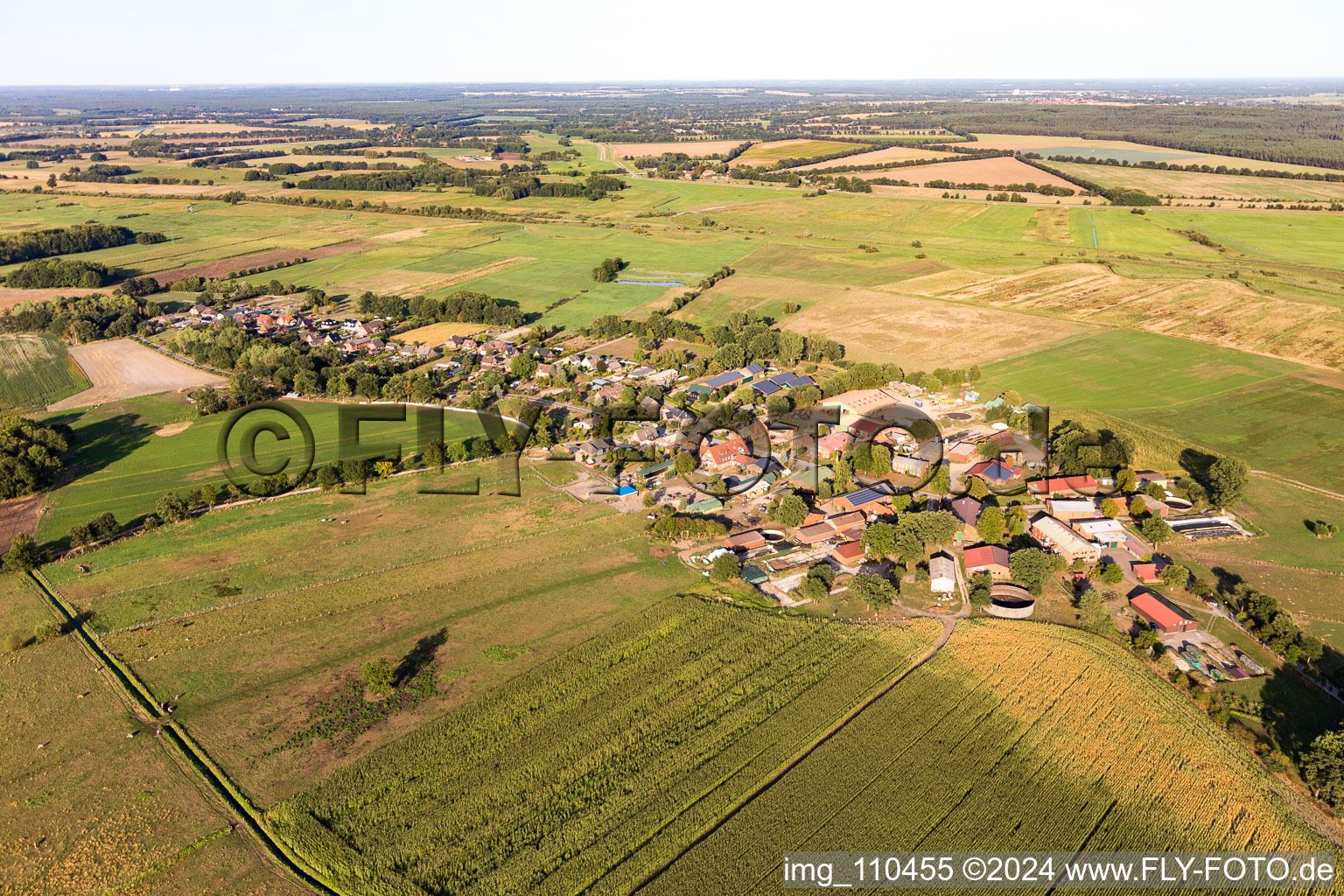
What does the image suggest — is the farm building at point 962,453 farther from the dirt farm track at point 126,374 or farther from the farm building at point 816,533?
the dirt farm track at point 126,374

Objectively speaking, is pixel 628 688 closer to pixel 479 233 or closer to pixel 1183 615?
pixel 1183 615

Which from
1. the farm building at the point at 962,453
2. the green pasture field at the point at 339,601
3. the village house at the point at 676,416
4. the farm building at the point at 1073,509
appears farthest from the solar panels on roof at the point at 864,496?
the village house at the point at 676,416

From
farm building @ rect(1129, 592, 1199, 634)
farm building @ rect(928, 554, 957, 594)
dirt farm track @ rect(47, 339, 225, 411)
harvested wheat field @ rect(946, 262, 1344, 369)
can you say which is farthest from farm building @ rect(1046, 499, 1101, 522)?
dirt farm track @ rect(47, 339, 225, 411)

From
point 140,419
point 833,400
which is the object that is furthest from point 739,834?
point 140,419

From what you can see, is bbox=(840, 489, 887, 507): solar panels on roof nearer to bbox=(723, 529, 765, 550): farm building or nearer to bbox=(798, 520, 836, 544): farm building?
bbox=(798, 520, 836, 544): farm building

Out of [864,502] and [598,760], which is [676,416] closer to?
[864,502]
